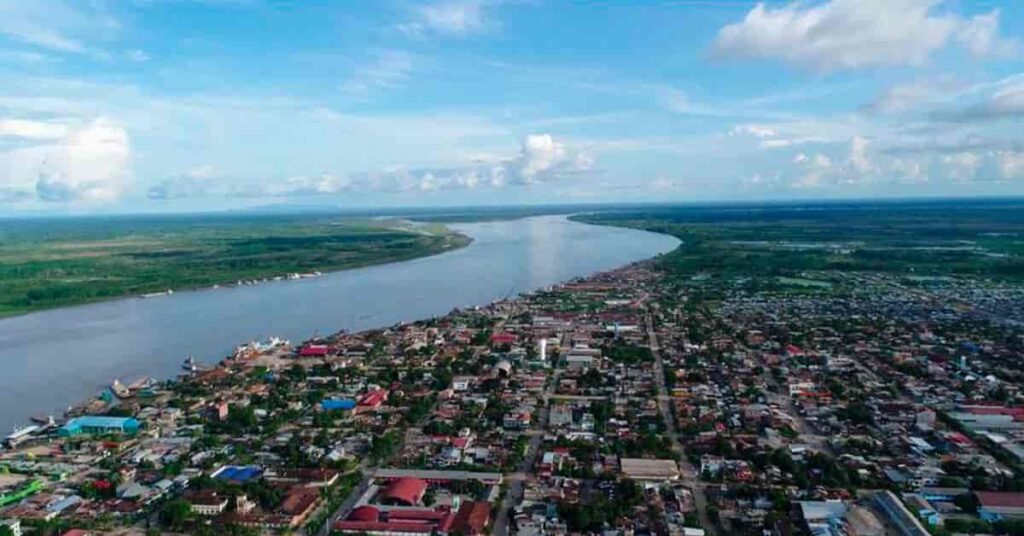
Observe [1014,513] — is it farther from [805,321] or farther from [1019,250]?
[1019,250]

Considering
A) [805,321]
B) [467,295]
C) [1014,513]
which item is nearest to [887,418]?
[1014,513]

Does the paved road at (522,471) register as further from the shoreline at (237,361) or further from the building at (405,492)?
the shoreline at (237,361)

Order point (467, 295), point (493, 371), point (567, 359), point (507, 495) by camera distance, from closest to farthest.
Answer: point (507, 495)
point (493, 371)
point (567, 359)
point (467, 295)

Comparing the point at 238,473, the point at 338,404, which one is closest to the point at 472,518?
the point at 238,473

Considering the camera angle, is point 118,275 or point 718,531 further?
point 118,275

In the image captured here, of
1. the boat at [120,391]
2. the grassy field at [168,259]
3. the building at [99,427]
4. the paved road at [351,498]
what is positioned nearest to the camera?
the paved road at [351,498]

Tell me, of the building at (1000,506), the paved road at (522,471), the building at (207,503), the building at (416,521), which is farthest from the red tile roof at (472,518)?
the building at (1000,506)

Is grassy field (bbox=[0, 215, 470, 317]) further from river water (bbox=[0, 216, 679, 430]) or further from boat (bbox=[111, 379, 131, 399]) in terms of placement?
boat (bbox=[111, 379, 131, 399])
